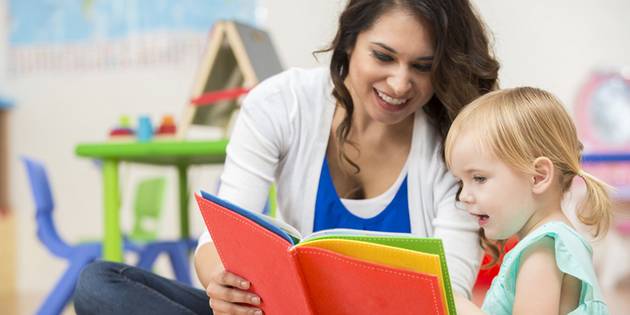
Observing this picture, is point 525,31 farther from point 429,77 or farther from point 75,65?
point 429,77

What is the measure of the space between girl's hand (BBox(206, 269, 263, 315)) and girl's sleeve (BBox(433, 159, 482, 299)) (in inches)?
12.9

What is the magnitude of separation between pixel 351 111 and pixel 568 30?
234 cm

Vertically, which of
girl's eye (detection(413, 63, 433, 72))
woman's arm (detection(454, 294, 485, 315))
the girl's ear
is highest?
girl's eye (detection(413, 63, 433, 72))

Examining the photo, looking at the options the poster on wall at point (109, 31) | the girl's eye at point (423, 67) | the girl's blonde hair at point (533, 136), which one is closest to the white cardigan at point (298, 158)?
the girl's eye at point (423, 67)

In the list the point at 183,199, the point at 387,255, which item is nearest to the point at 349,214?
the point at 387,255

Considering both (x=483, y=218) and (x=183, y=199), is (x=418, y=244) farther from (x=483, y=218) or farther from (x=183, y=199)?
(x=183, y=199)

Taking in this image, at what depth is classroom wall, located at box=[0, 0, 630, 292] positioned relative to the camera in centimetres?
334

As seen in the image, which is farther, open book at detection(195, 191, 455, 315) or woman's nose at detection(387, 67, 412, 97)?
woman's nose at detection(387, 67, 412, 97)

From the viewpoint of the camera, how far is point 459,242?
3.90ft

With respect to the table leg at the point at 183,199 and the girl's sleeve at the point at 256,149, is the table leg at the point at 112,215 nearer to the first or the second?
the table leg at the point at 183,199

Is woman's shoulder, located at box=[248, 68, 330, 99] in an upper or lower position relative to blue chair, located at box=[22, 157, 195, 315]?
upper

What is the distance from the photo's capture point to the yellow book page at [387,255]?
31.5 inches

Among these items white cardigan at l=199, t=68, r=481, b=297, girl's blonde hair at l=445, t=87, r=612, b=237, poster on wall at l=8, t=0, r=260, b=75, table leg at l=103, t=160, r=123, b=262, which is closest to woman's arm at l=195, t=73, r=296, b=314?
white cardigan at l=199, t=68, r=481, b=297

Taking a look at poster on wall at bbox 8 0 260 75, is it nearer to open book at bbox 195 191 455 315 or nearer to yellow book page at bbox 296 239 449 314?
open book at bbox 195 191 455 315
